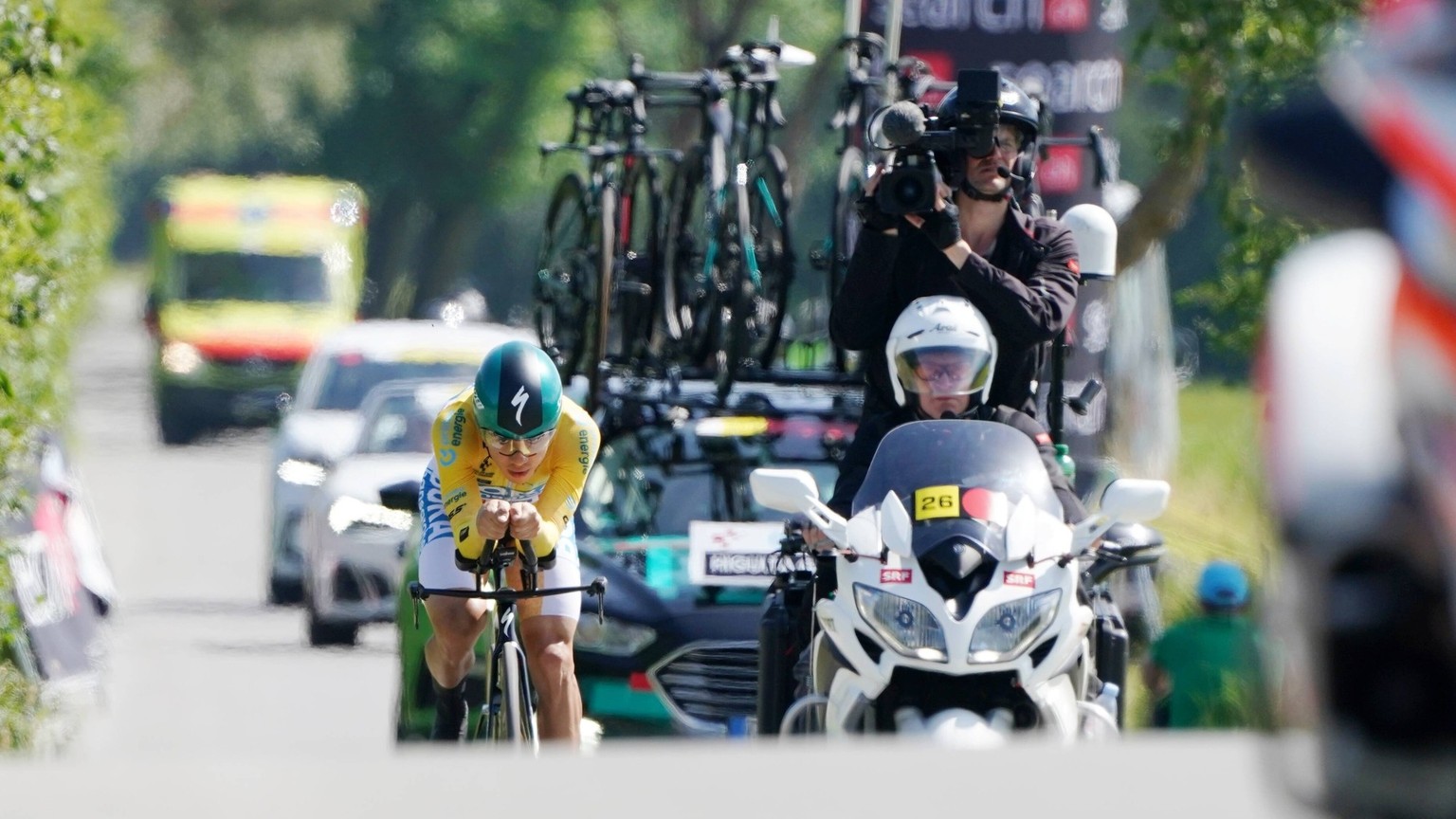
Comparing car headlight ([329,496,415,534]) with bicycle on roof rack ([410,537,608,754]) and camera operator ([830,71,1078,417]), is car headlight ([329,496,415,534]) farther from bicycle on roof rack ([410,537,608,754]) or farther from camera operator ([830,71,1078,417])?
camera operator ([830,71,1078,417])

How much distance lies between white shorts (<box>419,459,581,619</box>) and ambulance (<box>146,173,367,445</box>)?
81.5ft

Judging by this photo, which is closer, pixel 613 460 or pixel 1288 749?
pixel 1288 749

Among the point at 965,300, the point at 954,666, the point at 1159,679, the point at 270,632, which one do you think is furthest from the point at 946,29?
the point at 954,666

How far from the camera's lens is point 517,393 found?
7.51m

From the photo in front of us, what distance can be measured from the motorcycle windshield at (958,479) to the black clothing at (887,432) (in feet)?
0.74

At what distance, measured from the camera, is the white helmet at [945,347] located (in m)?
7.21

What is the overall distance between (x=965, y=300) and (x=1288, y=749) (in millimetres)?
4672

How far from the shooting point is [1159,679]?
8.88 m

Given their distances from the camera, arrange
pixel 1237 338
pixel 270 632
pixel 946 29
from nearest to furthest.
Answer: pixel 1237 338 < pixel 946 29 < pixel 270 632

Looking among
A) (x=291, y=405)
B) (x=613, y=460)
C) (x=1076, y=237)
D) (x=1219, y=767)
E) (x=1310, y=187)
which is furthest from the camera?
(x=291, y=405)

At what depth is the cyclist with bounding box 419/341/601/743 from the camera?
752 centimetres

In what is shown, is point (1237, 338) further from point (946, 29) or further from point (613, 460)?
point (613, 460)

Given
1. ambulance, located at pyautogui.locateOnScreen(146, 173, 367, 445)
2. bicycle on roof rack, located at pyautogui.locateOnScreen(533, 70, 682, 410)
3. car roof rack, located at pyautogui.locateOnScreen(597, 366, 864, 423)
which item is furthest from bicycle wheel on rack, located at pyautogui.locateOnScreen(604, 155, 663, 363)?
ambulance, located at pyautogui.locateOnScreen(146, 173, 367, 445)

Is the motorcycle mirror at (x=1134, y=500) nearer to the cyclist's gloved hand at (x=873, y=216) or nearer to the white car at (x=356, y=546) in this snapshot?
the cyclist's gloved hand at (x=873, y=216)
